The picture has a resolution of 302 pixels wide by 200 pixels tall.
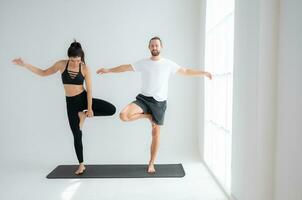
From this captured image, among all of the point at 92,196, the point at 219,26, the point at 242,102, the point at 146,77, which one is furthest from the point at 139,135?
the point at 242,102

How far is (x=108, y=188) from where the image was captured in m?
3.41

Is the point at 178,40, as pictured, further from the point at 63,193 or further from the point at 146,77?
the point at 63,193

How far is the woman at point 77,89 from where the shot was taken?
3.59 metres

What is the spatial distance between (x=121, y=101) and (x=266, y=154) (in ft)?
9.56

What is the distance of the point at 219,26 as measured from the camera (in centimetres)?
398

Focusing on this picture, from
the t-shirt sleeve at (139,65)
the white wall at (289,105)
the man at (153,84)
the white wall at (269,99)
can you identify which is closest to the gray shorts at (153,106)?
the man at (153,84)

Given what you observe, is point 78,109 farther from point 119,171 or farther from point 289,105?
point 289,105

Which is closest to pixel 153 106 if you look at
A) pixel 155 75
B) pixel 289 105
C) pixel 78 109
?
pixel 155 75

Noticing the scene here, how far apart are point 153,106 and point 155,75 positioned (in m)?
0.39

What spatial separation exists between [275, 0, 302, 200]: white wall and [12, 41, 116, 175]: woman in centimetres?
→ 217

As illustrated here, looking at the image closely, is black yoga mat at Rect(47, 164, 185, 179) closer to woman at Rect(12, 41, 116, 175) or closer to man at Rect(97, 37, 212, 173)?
woman at Rect(12, 41, 116, 175)

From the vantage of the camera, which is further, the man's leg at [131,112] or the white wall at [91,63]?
the white wall at [91,63]

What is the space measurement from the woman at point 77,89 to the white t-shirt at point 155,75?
22.4 inches

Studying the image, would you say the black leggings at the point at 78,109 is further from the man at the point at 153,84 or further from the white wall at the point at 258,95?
the white wall at the point at 258,95
